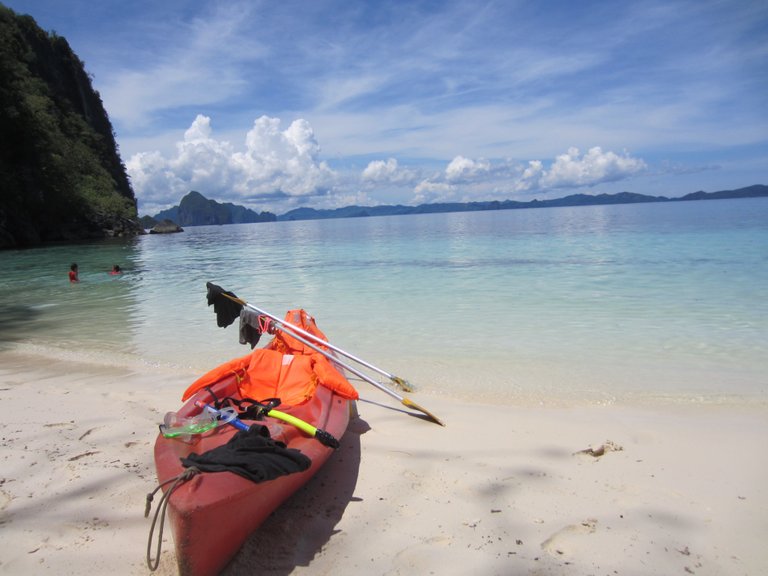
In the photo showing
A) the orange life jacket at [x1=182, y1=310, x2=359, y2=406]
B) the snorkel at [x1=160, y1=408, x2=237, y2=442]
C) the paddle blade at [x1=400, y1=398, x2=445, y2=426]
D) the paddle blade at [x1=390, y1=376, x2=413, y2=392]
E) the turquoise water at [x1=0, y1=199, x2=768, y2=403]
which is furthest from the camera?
the turquoise water at [x1=0, y1=199, x2=768, y2=403]

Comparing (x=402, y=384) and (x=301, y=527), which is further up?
(x=301, y=527)

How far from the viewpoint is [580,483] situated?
11.4 feet

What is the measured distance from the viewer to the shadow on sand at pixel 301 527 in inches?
106

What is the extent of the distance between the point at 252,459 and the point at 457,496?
1.46 m

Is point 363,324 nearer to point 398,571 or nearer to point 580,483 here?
point 580,483

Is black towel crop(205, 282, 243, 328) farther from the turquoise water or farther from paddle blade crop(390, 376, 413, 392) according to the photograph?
paddle blade crop(390, 376, 413, 392)

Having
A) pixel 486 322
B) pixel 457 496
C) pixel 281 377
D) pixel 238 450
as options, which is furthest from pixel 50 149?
pixel 457 496

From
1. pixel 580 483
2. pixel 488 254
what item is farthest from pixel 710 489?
pixel 488 254

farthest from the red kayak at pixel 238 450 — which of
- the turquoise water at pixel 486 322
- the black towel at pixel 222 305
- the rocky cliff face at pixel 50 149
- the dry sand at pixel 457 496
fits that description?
the rocky cliff face at pixel 50 149

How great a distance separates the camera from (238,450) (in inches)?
111

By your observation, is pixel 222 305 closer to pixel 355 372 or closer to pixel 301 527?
pixel 355 372

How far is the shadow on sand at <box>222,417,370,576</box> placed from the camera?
2.68 m

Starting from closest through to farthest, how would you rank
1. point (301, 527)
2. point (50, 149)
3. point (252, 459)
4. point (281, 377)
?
point (252, 459) → point (301, 527) → point (281, 377) → point (50, 149)

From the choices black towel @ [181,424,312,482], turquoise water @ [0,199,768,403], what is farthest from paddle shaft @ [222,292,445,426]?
black towel @ [181,424,312,482]
